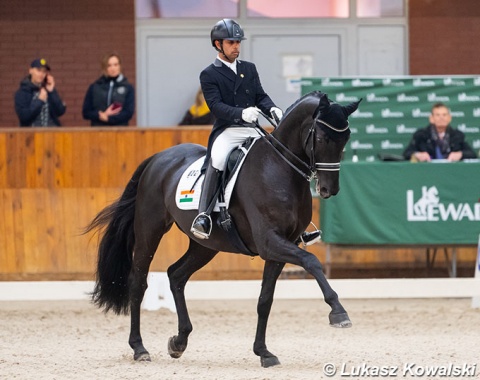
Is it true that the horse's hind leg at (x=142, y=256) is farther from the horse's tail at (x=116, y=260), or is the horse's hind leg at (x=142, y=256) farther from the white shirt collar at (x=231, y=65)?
the white shirt collar at (x=231, y=65)

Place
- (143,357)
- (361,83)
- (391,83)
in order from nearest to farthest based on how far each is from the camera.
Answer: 1. (143,357)
2. (361,83)
3. (391,83)

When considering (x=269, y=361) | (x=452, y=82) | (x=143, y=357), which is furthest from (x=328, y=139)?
(x=452, y=82)

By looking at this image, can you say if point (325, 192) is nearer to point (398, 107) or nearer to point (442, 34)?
point (398, 107)

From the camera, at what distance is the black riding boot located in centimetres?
833

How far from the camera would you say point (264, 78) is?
1627 cm

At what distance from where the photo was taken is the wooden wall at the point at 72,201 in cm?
1347

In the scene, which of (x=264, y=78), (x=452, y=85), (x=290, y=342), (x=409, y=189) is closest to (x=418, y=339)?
(x=290, y=342)

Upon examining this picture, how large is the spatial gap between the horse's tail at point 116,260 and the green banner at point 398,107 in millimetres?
4794

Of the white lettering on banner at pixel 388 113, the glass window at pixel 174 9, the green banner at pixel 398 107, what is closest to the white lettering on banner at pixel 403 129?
the green banner at pixel 398 107

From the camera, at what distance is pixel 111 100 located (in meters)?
14.1

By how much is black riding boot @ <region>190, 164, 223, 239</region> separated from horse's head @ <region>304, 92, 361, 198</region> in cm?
99

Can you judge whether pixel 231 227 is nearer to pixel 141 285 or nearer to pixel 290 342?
pixel 141 285

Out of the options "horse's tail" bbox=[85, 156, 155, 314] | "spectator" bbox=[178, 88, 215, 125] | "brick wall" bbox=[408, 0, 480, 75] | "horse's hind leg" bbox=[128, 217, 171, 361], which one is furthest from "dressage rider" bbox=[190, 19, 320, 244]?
"brick wall" bbox=[408, 0, 480, 75]

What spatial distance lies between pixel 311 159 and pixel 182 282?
1878mm
